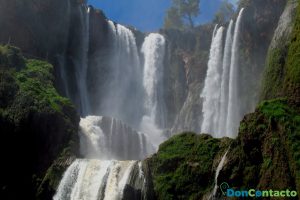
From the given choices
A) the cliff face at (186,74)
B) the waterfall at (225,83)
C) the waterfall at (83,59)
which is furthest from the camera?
the cliff face at (186,74)

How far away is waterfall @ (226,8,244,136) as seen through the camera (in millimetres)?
41344

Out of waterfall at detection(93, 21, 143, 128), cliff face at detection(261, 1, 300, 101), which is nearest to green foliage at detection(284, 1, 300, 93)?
cliff face at detection(261, 1, 300, 101)

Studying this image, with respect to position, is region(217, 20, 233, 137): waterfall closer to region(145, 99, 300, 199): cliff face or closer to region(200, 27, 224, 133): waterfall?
region(200, 27, 224, 133): waterfall

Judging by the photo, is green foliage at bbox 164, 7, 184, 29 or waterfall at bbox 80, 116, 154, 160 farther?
green foliage at bbox 164, 7, 184, 29

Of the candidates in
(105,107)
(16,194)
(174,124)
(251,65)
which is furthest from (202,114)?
(16,194)

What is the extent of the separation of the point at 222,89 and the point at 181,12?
105ft

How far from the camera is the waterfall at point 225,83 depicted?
4300cm

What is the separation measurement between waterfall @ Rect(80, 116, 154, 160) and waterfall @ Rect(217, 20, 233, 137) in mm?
8660

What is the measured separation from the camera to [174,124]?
52.1 m

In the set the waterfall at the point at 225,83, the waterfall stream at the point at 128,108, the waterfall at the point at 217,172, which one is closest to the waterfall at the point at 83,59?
the waterfall stream at the point at 128,108

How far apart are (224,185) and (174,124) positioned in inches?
1281

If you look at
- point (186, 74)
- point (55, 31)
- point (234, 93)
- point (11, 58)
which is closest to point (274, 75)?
point (234, 93)

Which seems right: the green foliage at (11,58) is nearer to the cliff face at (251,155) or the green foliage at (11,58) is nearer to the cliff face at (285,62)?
the cliff face at (251,155)

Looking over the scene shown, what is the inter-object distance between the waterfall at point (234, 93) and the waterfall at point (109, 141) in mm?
8680
